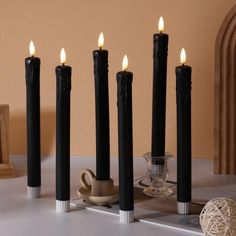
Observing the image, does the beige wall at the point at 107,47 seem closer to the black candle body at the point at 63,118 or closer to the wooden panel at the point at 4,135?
the wooden panel at the point at 4,135

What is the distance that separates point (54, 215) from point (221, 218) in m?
0.30

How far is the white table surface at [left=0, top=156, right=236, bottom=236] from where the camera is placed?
3.33ft

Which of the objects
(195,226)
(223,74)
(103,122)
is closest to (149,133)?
(223,74)

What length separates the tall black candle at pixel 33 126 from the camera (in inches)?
45.6

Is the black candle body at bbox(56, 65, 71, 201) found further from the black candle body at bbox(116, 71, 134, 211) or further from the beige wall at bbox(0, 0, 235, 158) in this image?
the beige wall at bbox(0, 0, 235, 158)

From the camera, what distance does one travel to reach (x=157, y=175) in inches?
46.1

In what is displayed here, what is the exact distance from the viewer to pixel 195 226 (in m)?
1.01

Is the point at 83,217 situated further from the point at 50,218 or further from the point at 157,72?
the point at 157,72

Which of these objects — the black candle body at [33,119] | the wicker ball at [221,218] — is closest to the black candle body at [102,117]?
the black candle body at [33,119]

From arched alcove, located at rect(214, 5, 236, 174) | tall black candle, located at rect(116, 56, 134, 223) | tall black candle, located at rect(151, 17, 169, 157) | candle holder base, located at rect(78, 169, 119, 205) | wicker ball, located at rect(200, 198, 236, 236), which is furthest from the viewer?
arched alcove, located at rect(214, 5, 236, 174)

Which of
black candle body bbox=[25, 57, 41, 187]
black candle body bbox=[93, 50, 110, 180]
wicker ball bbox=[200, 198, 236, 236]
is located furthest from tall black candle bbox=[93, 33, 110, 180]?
wicker ball bbox=[200, 198, 236, 236]

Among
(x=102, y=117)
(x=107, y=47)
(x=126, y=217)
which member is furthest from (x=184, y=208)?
(x=107, y=47)

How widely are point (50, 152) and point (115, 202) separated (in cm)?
40

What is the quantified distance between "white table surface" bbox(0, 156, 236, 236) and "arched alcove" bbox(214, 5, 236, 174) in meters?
0.04
